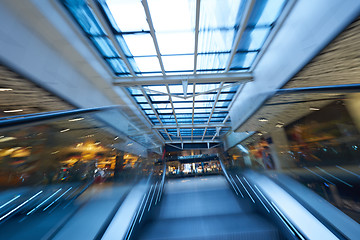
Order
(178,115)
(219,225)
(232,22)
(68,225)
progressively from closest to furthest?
(68,225) → (219,225) → (232,22) → (178,115)

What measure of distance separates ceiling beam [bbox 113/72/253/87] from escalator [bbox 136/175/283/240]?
550 centimetres

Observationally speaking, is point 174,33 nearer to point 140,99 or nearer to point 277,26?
point 277,26

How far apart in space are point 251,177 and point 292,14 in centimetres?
585

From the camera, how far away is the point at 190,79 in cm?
800

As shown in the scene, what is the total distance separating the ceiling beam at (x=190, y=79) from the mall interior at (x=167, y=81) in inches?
2.8

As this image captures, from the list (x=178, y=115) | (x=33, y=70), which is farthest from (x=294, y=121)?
(x=178, y=115)

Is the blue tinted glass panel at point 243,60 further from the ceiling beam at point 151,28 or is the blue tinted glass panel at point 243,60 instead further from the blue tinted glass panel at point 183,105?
the blue tinted glass panel at point 183,105

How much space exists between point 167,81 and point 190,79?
122 centimetres

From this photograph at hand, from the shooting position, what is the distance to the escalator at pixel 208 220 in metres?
3.65

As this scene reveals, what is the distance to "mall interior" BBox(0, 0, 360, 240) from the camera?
204 centimetres

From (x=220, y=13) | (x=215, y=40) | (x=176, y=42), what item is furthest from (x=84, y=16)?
(x=215, y=40)

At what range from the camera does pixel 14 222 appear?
1.52m

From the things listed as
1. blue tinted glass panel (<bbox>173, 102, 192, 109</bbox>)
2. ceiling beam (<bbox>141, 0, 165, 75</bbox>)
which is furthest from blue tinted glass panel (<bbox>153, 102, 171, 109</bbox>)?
ceiling beam (<bbox>141, 0, 165, 75</bbox>)

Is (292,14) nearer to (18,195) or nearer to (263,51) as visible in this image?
(263,51)
